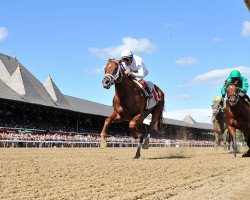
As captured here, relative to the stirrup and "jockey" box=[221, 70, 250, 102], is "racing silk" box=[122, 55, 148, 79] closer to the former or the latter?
the stirrup

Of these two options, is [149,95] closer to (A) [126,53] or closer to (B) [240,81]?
(A) [126,53]

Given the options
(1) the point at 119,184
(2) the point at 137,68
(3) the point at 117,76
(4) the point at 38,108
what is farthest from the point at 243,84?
(4) the point at 38,108

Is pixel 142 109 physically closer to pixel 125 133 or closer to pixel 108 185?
pixel 108 185

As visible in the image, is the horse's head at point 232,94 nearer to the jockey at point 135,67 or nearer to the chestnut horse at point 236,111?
the chestnut horse at point 236,111

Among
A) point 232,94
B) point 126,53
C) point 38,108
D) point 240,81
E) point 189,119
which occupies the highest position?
point 189,119

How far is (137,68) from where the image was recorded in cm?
1052

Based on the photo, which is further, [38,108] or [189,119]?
[189,119]

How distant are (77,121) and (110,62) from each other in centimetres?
2861

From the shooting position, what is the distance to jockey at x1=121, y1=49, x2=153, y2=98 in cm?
1007

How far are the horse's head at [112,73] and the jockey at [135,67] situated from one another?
0.45 metres

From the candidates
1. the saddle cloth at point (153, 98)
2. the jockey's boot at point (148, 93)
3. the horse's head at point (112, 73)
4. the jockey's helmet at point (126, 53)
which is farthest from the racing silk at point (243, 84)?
the horse's head at point (112, 73)

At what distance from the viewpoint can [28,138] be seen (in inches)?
949

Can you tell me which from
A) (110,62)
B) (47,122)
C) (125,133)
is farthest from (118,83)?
(125,133)

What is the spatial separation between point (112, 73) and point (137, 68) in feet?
4.68
